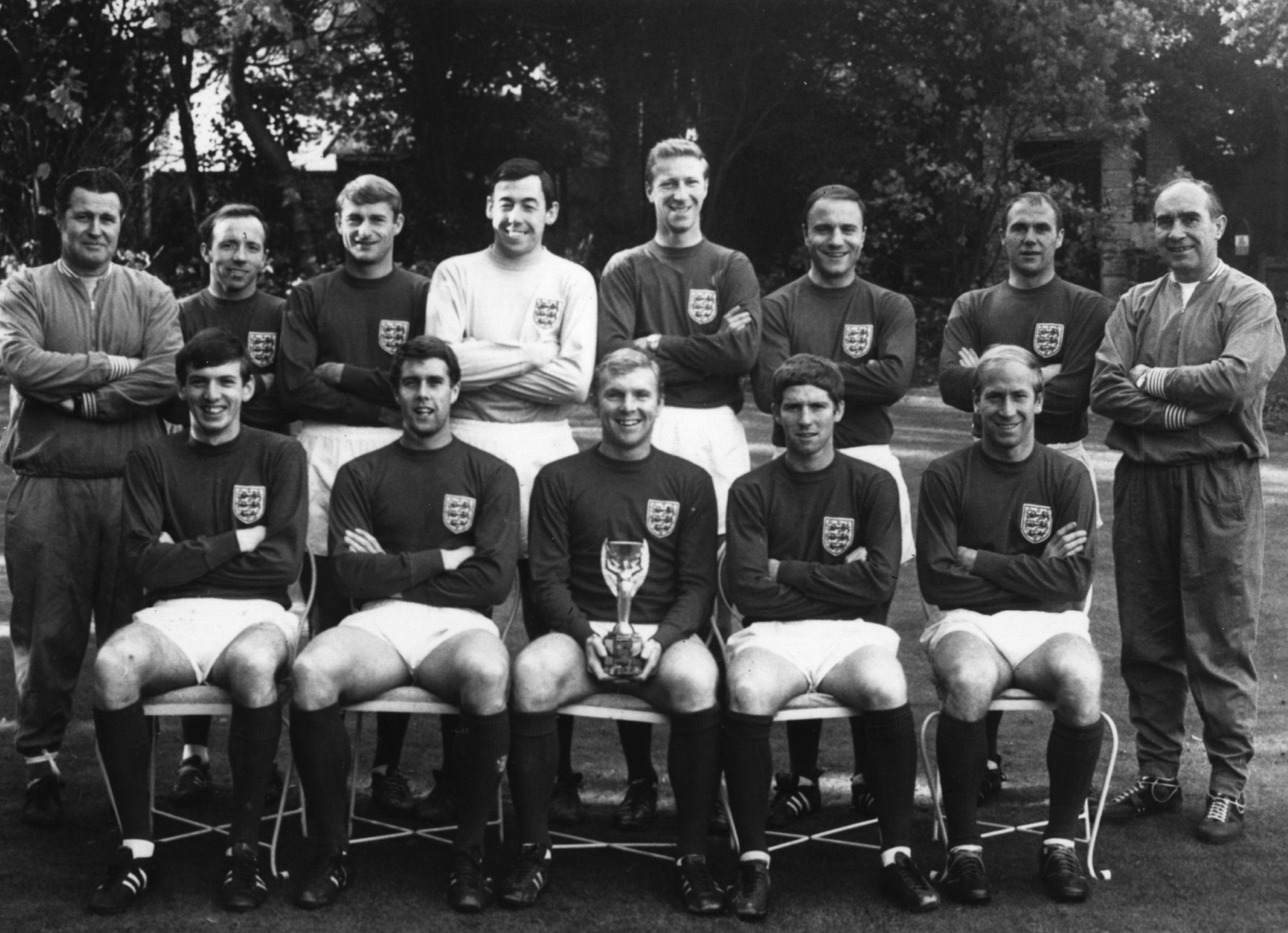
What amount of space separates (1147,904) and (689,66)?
15.7 metres

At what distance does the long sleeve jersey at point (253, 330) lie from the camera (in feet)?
17.3

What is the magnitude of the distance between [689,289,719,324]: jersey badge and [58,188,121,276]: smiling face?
1908 mm

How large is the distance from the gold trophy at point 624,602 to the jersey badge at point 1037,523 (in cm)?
116

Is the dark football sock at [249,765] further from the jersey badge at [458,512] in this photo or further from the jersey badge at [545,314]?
the jersey badge at [545,314]

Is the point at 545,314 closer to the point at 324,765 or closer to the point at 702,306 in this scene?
the point at 702,306

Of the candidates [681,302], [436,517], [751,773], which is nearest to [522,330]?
[681,302]

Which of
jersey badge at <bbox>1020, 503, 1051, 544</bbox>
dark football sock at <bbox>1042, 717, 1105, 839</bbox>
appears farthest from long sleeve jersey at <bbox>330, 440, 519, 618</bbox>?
dark football sock at <bbox>1042, 717, 1105, 839</bbox>

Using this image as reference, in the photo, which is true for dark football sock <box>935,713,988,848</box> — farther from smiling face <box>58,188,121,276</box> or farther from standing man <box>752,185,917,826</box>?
smiling face <box>58,188,121,276</box>

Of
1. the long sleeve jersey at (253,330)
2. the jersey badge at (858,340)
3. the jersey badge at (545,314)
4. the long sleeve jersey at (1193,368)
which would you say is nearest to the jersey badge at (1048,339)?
the long sleeve jersey at (1193,368)

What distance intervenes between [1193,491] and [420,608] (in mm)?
2403

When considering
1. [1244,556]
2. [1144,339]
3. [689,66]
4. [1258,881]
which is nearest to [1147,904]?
[1258,881]

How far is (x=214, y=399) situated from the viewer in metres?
4.60

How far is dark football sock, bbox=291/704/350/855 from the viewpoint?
14.0 feet

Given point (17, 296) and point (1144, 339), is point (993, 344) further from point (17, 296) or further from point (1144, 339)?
point (17, 296)
